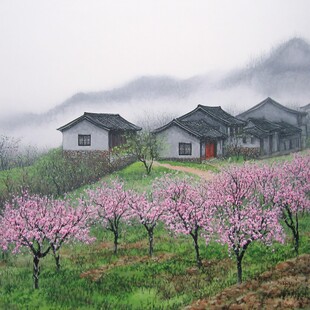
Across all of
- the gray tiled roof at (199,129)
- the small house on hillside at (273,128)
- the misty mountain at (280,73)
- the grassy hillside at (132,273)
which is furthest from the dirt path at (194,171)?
the misty mountain at (280,73)

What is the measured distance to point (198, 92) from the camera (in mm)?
9656

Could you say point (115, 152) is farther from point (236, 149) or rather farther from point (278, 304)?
point (278, 304)

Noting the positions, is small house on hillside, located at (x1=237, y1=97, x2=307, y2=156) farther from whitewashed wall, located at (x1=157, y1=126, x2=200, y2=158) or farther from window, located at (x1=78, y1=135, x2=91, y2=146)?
window, located at (x1=78, y1=135, x2=91, y2=146)

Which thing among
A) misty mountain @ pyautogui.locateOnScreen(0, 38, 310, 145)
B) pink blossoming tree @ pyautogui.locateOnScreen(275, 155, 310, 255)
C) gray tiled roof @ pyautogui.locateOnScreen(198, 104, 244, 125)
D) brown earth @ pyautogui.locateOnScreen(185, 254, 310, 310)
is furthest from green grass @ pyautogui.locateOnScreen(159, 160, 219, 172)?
brown earth @ pyautogui.locateOnScreen(185, 254, 310, 310)

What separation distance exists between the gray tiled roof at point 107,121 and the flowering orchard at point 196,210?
76.7 inches

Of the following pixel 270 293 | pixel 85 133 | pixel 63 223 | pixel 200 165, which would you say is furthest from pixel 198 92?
pixel 270 293

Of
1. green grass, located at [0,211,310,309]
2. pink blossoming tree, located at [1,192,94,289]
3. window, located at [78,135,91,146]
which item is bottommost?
green grass, located at [0,211,310,309]

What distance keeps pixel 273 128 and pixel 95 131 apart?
15.5 ft

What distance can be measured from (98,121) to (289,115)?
190 inches

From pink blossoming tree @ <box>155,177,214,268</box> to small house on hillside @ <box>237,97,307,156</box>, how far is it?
8.87ft

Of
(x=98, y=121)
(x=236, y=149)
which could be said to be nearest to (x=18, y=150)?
(x=98, y=121)

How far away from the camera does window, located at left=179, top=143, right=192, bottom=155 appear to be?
13.7 m

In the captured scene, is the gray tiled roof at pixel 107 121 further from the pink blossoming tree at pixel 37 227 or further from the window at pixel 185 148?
the pink blossoming tree at pixel 37 227

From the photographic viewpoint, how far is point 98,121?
12203 mm
